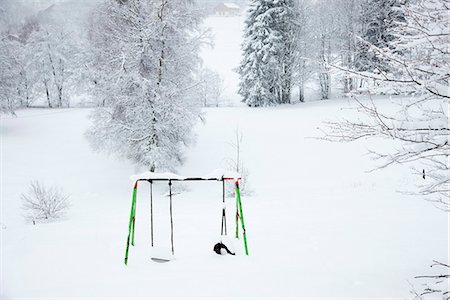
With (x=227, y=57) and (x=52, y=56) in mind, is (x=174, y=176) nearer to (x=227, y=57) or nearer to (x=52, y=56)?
(x=52, y=56)

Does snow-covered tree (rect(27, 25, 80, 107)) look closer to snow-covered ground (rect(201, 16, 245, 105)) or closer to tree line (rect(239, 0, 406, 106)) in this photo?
snow-covered ground (rect(201, 16, 245, 105))

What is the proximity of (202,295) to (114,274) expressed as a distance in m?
1.75

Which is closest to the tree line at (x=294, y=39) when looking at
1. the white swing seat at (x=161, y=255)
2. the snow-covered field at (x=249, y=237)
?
the snow-covered field at (x=249, y=237)

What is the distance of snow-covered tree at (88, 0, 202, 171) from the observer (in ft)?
45.5

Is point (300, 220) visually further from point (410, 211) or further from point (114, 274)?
point (114, 274)

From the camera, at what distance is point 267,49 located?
27.5 meters

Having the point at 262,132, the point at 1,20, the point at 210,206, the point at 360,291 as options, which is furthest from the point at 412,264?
the point at 1,20

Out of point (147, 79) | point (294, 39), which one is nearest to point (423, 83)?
point (147, 79)

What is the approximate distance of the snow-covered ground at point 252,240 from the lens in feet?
15.8

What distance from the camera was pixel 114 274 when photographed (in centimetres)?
523

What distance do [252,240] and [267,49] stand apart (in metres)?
24.0

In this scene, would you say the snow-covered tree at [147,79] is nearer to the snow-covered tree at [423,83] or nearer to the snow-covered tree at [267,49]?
the snow-covered tree at [423,83]

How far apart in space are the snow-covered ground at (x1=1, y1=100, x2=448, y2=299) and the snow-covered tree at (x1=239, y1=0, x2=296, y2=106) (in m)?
13.1

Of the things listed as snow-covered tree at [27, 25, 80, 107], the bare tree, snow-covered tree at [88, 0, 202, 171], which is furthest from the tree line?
the bare tree
